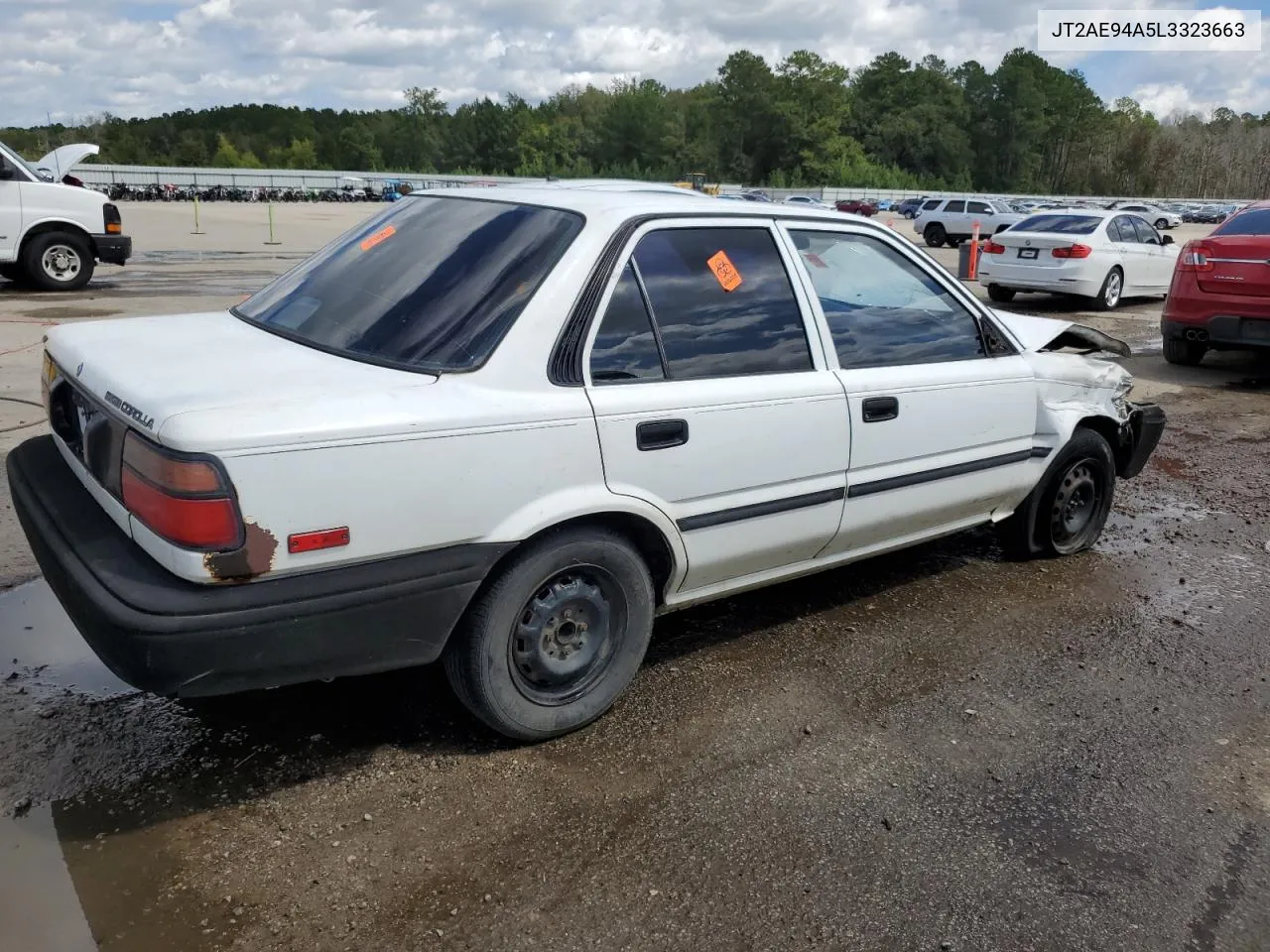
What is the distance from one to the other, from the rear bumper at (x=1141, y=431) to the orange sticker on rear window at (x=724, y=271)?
2.68m

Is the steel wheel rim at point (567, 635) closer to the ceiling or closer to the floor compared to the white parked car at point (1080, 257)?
closer to the floor

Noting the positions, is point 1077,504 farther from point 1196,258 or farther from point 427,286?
point 1196,258

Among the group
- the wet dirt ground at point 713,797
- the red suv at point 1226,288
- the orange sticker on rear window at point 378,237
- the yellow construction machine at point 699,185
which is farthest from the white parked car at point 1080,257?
the orange sticker on rear window at point 378,237

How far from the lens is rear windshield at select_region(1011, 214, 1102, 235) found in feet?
49.9

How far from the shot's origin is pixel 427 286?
321 cm

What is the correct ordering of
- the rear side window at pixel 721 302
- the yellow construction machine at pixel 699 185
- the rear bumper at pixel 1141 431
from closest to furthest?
the rear side window at pixel 721 302 < the rear bumper at pixel 1141 431 < the yellow construction machine at pixel 699 185

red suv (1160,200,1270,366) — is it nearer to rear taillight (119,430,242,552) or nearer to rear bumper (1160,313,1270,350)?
rear bumper (1160,313,1270,350)

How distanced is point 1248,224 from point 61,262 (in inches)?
541

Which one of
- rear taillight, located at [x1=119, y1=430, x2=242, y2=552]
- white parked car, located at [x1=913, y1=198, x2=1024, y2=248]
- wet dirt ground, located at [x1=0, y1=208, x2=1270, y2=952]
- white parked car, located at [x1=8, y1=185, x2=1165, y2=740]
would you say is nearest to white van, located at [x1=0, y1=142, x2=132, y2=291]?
wet dirt ground, located at [x1=0, y1=208, x2=1270, y2=952]

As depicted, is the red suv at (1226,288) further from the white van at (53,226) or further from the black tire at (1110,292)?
the white van at (53,226)

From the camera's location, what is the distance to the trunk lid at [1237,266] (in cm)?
895

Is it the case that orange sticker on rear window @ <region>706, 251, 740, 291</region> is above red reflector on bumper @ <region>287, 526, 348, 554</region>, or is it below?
above

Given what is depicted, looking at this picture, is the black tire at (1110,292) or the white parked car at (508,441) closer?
the white parked car at (508,441)

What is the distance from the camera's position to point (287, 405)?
2605mm
